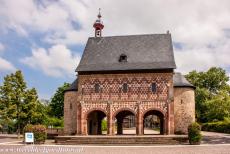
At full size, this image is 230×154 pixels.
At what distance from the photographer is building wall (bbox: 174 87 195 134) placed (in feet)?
124

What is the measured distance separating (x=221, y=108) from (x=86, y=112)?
31.5m

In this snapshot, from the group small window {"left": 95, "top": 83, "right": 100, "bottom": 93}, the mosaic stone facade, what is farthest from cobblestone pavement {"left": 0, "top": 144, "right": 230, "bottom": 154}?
small window {"left": 95, "top": 83, "right": 100, "bottom": 93}

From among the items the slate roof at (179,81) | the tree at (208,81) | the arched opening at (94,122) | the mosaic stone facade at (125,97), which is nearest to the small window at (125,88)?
the mosaic stone facade at (125,97)

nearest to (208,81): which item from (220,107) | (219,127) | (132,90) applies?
(220,107)

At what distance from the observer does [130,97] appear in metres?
37.8

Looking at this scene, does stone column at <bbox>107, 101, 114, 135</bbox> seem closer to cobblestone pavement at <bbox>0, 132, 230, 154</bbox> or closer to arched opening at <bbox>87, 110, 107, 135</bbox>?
arched opening at <bbox>87, 110, 107, 135</bbox>

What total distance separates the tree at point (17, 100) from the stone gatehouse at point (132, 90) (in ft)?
19.1

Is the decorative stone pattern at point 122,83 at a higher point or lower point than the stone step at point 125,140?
higher

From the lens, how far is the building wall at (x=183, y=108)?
3784cm

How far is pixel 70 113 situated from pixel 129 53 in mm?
9801

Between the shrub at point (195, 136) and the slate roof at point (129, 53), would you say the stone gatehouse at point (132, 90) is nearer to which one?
the slate roof at point (129, 53)

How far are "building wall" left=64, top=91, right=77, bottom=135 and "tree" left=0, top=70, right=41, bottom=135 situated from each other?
5.57 metres

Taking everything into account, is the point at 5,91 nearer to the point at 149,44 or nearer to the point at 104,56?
the point at 104,56

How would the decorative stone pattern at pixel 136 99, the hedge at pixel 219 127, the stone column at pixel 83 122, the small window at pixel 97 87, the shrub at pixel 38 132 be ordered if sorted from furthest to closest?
the hedge at pixel 219 127, the small window at pixel 97 87, the stone column at pixel 83 122, the decorative stone pattern at pixel 136 99, the shrub at pixel 38 132
